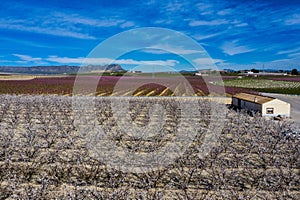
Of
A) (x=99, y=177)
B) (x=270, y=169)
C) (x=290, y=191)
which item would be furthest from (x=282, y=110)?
(x=99, y=177)

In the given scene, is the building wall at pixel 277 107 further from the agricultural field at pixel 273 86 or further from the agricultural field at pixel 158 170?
the agricultural field at pixel 273 86

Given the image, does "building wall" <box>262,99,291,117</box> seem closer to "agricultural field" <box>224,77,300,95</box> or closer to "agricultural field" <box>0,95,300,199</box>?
"agricultural field" <box>0,95,300,199</box>

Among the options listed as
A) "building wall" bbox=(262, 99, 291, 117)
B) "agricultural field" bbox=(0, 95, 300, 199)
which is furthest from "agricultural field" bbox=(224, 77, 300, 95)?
"agricultural field" bbox=(0, 95, 300, 199)

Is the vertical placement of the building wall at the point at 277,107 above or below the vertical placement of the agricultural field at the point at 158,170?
above

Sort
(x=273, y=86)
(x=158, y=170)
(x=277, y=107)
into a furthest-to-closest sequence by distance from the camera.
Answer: (x=273, y=86) < (x=277, y=107) < (x=158, y=170)

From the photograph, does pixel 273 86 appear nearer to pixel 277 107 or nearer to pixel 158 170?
pixel 277 107

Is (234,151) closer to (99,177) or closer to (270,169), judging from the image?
(270,169)

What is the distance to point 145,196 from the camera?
5.49 metres

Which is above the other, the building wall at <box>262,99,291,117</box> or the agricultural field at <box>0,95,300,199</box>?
the building wall at <box>262,99,291,117</box>

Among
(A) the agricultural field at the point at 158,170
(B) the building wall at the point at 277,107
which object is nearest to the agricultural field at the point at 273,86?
(B) the building wall at the point at 277,107

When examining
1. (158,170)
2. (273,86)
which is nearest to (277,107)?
(158,170)

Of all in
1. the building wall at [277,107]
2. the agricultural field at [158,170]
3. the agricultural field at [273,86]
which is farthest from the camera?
the agricultural field at [273,86]

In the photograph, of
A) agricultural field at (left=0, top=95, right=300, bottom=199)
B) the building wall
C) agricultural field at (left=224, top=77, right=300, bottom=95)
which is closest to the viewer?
agricultural field at (left=0, top=95, right=300, bottom=199)

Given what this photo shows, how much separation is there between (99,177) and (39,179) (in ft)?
4.11
